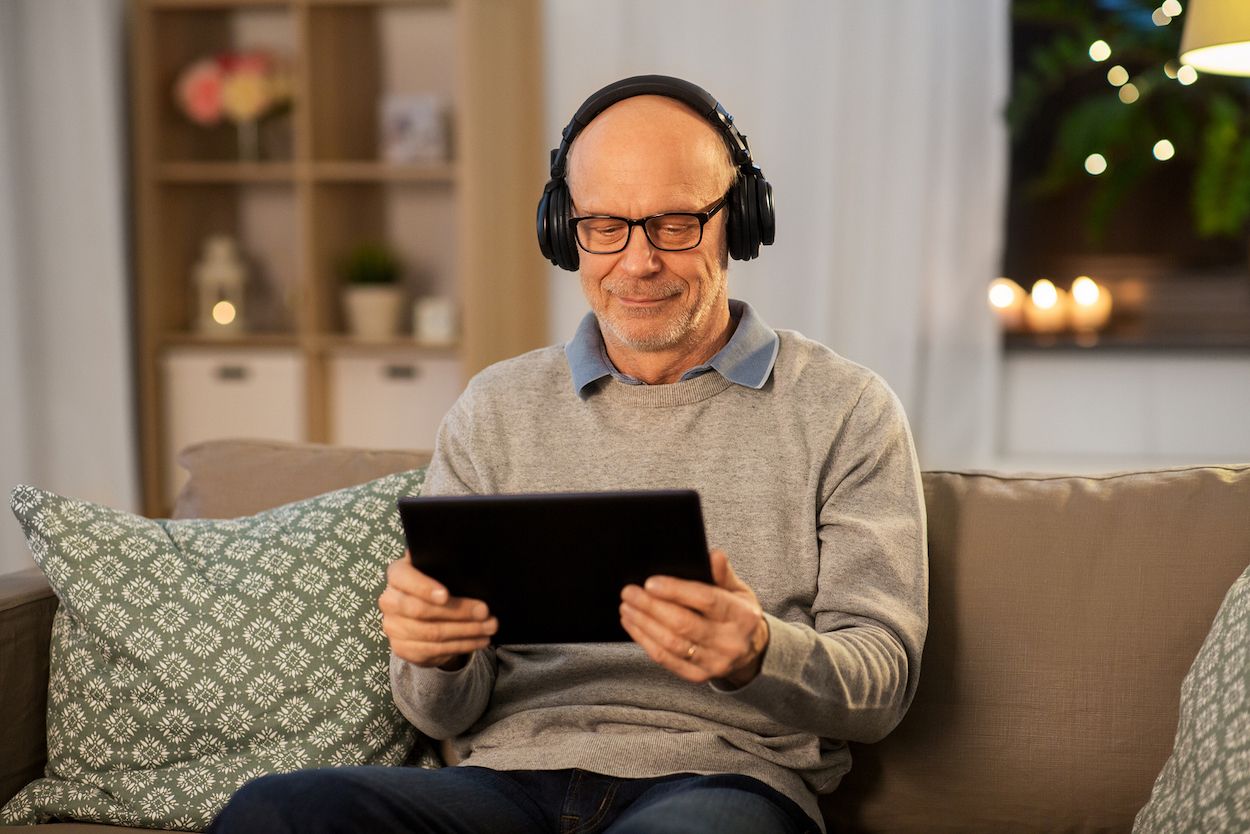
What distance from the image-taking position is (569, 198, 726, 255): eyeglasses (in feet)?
4.63

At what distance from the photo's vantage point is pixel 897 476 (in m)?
1.34

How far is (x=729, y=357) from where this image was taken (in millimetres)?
1419

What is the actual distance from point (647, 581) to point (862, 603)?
0.29m

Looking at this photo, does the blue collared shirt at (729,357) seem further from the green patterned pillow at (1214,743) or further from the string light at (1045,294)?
the string light at (1045,294)

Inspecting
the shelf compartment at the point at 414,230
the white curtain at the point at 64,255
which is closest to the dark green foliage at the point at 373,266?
the shelf compartment at the point at 414,230

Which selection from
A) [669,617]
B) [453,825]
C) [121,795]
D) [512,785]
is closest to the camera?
[669,617]

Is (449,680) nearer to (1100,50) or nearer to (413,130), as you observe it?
(413,130)

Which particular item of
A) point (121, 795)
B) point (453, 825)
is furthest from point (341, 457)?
point (453, 825)

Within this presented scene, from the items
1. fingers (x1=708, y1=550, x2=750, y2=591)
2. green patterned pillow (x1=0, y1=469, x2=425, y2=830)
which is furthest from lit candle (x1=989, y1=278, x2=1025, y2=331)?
fingers (x1=708, y1=550, x2=750, y2=591)

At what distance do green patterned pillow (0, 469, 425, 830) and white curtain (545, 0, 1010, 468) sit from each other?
6.73 feet

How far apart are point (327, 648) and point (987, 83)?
2438mm

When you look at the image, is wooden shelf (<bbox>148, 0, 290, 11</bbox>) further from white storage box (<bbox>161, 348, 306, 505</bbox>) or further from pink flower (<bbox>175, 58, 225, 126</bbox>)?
white storage box (<bbox>161, 348, 306, 505</bbox>)

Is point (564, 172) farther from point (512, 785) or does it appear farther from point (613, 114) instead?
point (512, 785)

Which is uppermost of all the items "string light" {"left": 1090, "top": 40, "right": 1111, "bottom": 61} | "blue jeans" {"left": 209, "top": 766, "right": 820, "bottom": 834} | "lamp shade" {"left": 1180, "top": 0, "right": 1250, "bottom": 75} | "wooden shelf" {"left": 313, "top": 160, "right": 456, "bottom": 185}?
"string light" {"left": 1090, "top": 40, "right": 1111, "bottom": 61}
